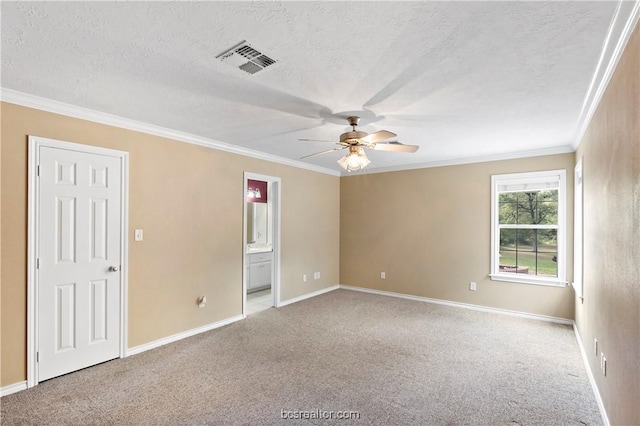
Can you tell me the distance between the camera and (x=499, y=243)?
4969 millimetres

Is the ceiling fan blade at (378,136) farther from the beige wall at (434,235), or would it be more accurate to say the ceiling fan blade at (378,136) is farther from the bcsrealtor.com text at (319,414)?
the beige wall at (434,235)

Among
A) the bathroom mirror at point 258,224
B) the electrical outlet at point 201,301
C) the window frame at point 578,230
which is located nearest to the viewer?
the window frame at point 578,230

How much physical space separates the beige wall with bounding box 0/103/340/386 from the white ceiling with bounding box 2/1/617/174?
0.39 m

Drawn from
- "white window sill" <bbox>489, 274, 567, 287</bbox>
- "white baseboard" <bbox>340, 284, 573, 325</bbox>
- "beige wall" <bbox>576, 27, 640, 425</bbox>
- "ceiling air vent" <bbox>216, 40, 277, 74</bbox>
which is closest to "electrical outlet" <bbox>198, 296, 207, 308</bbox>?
"ceiling air vent" <bbox>216, 40, 277, 74</bbox>

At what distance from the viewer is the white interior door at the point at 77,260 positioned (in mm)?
2795

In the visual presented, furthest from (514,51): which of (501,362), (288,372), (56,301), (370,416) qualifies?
(56,301)

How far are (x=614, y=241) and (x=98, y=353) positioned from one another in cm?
441

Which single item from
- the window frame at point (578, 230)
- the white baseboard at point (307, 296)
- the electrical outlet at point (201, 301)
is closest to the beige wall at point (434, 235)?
the window frame at point (578, 230)

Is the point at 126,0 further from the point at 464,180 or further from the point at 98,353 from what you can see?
the point at 464,180

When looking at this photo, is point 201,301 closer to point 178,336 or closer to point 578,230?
point 178,336

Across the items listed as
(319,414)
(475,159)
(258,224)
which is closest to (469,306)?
(475,159)

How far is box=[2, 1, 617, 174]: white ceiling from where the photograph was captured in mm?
1601

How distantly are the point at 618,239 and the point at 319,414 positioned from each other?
2314 millimetres

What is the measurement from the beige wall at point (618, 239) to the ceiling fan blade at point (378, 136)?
1.47 m
